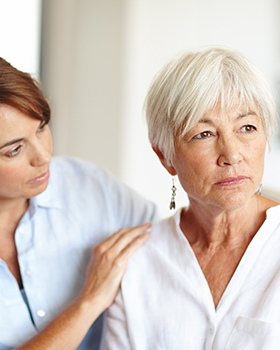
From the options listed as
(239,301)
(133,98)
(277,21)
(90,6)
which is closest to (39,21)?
(90,6)

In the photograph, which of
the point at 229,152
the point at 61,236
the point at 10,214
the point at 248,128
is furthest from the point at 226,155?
the point at 10,214

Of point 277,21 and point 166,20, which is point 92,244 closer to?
point 277,21

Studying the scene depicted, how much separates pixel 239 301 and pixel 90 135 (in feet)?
7.64

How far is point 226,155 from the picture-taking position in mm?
1182

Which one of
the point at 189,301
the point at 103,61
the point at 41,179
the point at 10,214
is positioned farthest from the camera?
the point at 103,61

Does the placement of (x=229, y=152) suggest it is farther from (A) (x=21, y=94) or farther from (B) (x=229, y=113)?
(A) (x=21, y=94)

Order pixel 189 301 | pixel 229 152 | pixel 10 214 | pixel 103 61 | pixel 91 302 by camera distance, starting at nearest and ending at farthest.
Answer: pixel 229 152, pixel 189 301, pixel 91 302, pixel 10 214, pixel 103 61

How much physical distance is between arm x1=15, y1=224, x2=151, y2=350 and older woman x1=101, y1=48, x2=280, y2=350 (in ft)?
0.18

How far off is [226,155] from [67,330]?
79cm

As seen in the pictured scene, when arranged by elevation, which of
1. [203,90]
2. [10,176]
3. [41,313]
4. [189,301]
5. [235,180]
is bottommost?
[41,313]

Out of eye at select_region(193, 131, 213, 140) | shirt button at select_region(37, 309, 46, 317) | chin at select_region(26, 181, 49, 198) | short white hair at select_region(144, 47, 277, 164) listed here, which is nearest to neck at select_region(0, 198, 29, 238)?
chin at select_region(26, 181, 49, 198)

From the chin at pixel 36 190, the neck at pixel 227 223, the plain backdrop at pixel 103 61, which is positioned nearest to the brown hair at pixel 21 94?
the chin at pixel 36 190

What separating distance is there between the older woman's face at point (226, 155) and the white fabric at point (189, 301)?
147mm

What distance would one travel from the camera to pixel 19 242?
1.58m
